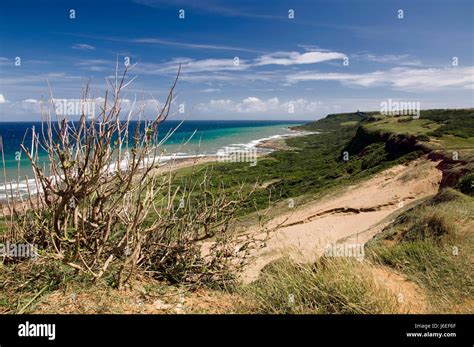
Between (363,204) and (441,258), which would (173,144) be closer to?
(363,204)

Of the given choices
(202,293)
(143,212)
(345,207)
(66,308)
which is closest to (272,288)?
(202,293)

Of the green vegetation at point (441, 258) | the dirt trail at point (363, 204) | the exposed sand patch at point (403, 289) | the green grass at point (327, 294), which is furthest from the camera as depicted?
the dirt trail at point (363, 204)

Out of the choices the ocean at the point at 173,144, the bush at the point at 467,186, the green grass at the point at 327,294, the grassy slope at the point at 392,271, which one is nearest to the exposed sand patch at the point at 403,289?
the grassy slope at the point at 392,271

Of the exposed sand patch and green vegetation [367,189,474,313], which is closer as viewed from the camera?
the exposed sand patch

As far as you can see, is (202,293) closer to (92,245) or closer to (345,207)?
(92,245)

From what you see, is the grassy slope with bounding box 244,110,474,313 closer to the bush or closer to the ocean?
the ocean

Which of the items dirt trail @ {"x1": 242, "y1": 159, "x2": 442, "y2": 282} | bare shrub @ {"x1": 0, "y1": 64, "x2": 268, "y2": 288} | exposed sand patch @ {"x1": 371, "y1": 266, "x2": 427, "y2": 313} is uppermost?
bare shrub @ {"x1": 0, "y1": 64, "x2": 268, "y2": 288}

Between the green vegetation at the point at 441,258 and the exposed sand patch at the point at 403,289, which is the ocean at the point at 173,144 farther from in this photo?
the green vegetation at the point at 441,258

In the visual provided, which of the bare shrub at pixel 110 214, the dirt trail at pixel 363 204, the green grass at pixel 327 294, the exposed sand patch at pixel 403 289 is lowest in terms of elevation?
the dirt trail at pixel 363 204

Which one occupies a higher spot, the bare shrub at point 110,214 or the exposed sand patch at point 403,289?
the bare shrub at point 110,214

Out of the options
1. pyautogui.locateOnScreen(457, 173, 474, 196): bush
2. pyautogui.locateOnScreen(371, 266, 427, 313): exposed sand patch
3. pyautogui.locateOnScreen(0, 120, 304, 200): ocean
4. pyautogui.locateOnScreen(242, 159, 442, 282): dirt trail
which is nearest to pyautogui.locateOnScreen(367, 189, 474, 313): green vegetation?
pyautogui.locateOnScreen(371, 266, 427, 313): exposed sand patch

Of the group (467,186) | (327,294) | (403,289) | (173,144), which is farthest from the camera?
(173,144)

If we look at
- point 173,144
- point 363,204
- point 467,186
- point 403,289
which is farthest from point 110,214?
point 173,144
